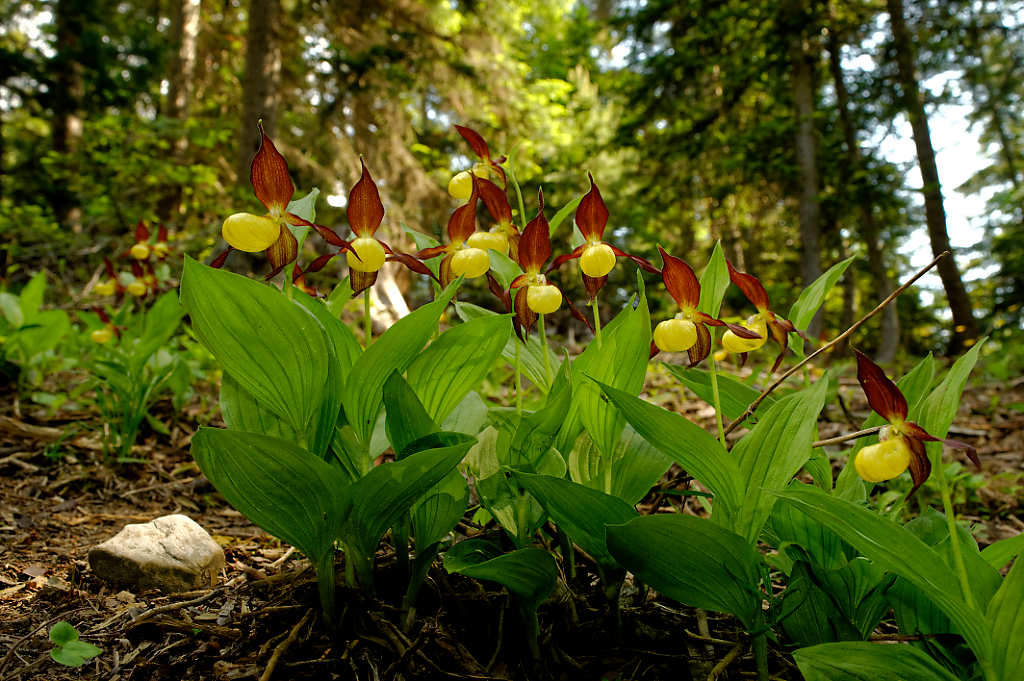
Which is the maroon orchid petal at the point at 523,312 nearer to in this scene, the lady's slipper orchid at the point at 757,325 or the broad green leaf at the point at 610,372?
the broad green leaf at the point at 610,372

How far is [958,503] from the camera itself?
2.19 metres


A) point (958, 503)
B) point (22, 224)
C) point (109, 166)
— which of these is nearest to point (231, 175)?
point (109, 166)

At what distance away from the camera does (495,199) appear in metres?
1.22

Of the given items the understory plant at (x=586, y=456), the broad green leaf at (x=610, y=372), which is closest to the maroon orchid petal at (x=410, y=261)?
the understory plant at (x=586, y=456)

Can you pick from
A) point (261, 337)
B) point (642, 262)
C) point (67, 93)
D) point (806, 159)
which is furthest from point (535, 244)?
point (67, 93)

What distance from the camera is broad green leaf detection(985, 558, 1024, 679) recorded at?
83 cm

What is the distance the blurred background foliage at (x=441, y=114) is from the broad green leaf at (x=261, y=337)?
10.9ft

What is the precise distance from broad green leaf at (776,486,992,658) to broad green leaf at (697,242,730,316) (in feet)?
1.38

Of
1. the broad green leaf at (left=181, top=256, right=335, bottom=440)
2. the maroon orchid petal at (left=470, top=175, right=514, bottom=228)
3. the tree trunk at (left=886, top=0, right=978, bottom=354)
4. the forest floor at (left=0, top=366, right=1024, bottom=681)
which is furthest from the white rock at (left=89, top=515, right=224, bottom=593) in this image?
the tree trunk at (left=886, top=0, right=978, bottom=354)

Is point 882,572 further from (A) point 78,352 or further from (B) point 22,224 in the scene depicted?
(B) point 22,224

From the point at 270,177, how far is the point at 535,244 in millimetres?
500

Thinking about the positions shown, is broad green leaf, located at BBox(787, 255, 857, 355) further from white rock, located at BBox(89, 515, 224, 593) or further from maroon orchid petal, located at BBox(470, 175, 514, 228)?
white rock, located at BBox(89, 515, 224, 593)

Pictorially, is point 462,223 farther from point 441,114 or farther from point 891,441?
point 441,114

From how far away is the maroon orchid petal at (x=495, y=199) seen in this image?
119 centimetres
